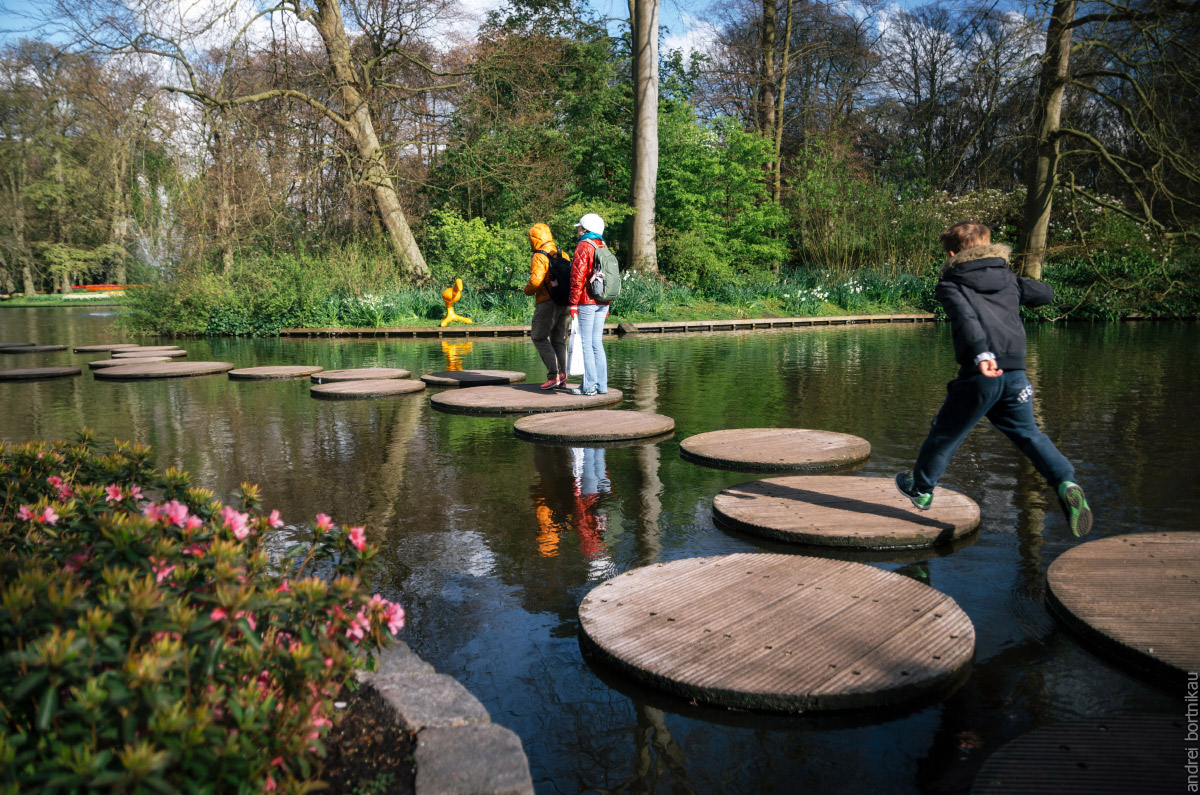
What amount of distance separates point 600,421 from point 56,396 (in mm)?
6917

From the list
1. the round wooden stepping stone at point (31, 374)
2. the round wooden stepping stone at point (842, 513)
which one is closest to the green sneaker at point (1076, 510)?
the round wooden stepping stone at point (842, 513)

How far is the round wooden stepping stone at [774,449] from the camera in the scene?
580cm

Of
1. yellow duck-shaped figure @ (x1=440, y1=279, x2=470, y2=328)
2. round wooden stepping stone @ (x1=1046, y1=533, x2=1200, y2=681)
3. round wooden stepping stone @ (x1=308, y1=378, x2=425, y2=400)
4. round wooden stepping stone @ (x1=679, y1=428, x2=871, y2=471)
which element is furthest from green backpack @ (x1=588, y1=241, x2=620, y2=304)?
yellow duck-shaped figure @ (x1=440, y1=279, x2=470, y2=328)

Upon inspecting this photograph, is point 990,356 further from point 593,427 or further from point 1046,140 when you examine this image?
point 1046,140

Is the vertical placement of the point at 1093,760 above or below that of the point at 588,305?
below

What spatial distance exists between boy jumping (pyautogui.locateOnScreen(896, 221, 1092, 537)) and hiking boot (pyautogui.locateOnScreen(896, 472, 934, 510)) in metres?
0.23

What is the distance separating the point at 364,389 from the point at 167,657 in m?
8.38

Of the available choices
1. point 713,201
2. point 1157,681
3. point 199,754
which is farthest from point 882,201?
point 199,754

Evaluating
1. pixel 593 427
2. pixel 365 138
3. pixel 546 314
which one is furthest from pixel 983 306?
pixel 365 138

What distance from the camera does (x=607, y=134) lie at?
2570 cm

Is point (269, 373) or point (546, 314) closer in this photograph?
point (546, 314)

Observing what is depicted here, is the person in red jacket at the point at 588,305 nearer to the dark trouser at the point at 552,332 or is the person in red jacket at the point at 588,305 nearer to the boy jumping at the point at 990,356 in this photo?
the dark trouser at the point at 552,332

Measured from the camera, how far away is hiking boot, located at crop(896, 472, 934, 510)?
4.44 metres

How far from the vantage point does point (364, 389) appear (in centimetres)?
958
